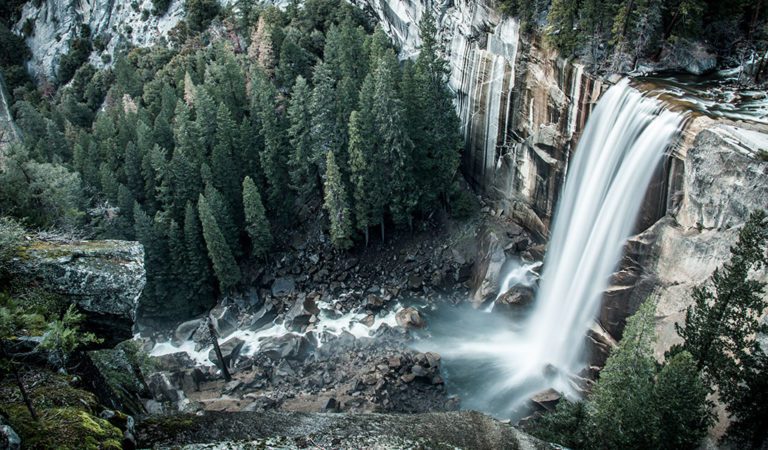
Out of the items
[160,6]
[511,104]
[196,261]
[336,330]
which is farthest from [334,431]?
[160,6]

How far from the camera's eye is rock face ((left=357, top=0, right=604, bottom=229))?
119ft

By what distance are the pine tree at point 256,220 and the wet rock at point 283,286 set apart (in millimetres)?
2997

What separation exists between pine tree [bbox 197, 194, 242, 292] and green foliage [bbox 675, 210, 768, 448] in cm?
3241

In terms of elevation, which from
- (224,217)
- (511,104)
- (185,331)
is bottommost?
(185,331)

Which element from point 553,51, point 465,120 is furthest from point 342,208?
point 553,51

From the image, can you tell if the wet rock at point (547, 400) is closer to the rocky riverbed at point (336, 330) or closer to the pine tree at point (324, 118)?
the rocky riverbed at point (336, 330)

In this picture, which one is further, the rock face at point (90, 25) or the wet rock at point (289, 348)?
the rock face at point (90, 25)

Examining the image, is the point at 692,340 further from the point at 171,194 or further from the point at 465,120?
the point at 171,194

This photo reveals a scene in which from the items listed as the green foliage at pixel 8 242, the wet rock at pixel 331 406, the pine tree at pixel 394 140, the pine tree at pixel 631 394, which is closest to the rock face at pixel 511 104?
the pine tree at pixel 394 140

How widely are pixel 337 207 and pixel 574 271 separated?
18.4 m

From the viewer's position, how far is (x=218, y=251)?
4228cm

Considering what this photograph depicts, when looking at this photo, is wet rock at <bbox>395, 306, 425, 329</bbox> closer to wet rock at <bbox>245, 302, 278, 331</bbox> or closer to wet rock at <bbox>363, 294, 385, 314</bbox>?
wet rock at <bbox>363, 294, 385, 314</bbox>

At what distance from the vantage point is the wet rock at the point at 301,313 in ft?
132

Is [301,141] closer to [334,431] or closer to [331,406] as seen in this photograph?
[331,406]
